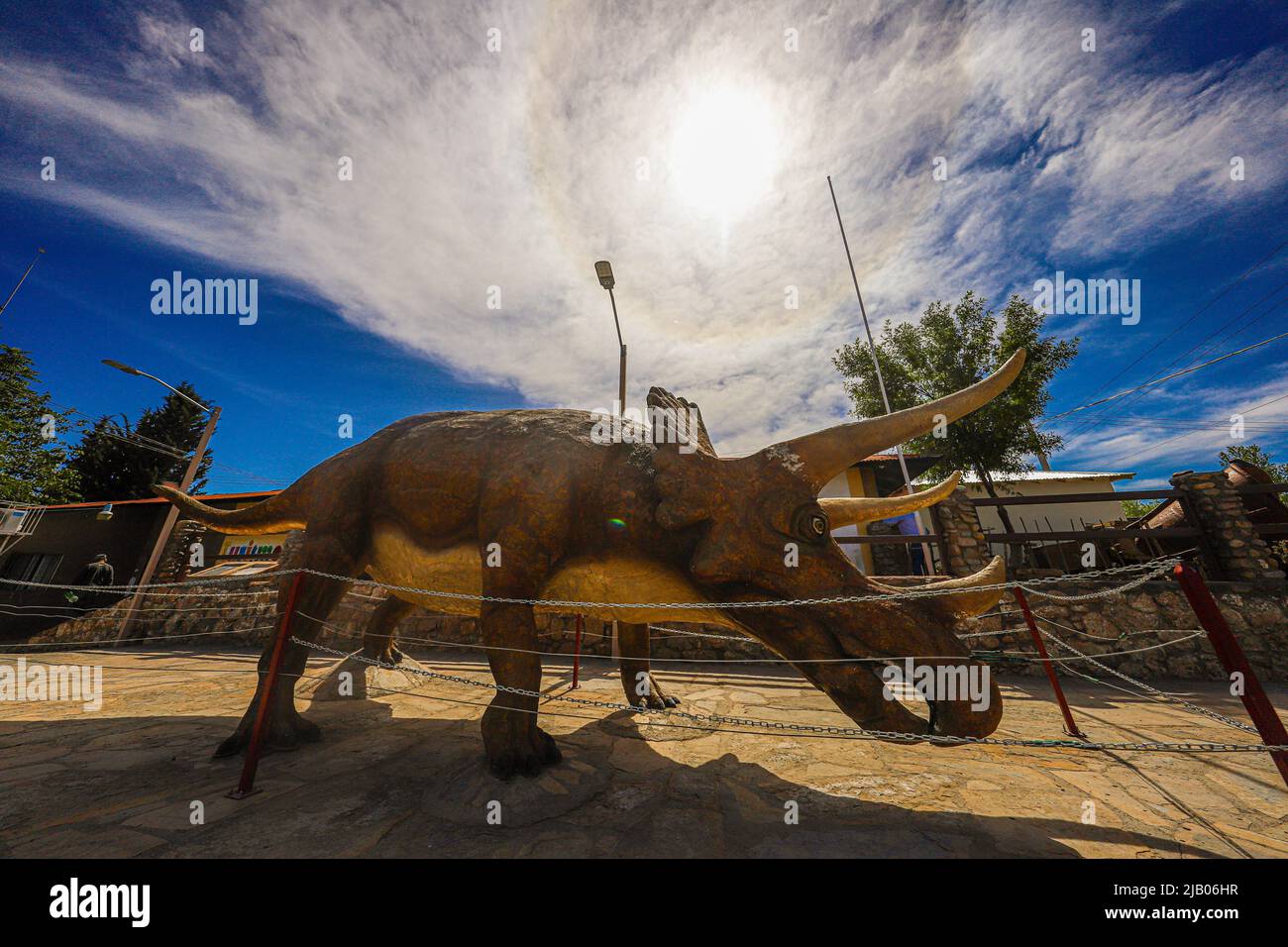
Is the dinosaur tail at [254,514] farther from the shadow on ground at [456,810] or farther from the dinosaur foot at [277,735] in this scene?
the shadow on ground at [456,810]

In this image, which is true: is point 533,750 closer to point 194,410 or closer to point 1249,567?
point 1249,567

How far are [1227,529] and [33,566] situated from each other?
2669 centimetres

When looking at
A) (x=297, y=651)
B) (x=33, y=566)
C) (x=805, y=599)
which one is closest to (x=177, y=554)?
(x=33, y=566)

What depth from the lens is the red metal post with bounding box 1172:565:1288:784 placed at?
5.73 ft

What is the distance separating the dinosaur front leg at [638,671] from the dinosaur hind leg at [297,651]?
2.29 m

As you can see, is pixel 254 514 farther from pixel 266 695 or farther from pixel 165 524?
pixel 165 524

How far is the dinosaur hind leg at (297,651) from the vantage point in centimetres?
314

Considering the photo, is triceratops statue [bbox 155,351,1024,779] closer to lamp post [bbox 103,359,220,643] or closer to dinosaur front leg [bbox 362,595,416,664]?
dinosaur front leg [bbox 362,595,416,664]

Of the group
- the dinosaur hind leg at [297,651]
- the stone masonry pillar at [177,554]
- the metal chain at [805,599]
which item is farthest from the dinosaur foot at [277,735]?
the stone masonry pillar at [177,554]

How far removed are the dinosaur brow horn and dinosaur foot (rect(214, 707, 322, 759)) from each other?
12.6 ft

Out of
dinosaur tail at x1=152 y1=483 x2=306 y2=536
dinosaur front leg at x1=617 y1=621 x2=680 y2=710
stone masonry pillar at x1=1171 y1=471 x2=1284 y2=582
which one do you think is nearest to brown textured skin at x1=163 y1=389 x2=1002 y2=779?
dinosaur tail at x1=152 y1=483 x2=306 y2=536
